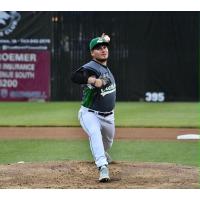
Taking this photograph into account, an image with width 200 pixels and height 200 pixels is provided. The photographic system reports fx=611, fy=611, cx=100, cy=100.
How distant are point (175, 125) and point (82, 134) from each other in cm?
235

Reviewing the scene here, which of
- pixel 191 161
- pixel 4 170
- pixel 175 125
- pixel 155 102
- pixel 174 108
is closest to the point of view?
pixel 4 170

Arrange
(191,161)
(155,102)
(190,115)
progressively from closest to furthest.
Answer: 1. (191,161)
2. (190,115)
3. (155,102)

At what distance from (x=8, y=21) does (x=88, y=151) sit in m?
12.3

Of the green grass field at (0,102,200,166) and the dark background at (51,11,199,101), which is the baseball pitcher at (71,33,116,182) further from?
the dark background at (51,11,199,101)

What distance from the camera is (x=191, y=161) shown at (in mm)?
8172

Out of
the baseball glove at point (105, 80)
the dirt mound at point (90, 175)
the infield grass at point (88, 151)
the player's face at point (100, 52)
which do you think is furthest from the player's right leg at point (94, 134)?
the infield grass at point (88, 151)

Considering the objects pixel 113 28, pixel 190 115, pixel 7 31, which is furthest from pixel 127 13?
pixel 190 115

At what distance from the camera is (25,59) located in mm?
20547

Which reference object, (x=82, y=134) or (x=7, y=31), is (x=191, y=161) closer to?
(x=82, y=134)

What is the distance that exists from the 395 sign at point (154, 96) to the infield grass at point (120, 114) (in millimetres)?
613

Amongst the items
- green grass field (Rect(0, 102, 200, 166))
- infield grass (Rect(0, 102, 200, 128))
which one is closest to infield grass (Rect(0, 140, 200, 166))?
green grass field (Rect(0, 102, 200, 166))

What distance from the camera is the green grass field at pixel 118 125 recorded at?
8733 millimetres

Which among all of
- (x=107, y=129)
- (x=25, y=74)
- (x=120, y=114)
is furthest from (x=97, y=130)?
(x=25, y=74)

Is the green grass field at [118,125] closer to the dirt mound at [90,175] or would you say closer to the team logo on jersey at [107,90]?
the dirt mound at [90,175]
